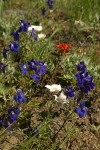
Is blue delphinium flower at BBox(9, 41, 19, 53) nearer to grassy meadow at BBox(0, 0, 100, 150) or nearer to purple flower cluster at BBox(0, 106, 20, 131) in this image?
grassy meadow at BBox(0, 0, 100, 150)

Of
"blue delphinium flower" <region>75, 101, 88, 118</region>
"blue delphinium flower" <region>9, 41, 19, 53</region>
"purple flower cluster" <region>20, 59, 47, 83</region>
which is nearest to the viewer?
"blue delphinium flower" <region>75, 101, 88, 118</region>

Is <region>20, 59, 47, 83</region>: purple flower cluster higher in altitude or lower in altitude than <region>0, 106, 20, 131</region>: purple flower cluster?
higher

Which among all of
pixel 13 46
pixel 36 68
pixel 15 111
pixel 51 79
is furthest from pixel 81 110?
pixel 13 46

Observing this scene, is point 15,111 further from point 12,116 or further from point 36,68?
point 36,68

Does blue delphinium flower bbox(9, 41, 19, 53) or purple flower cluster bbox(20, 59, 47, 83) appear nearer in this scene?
purple flower cluster bbox(20, 59, 47, 83)

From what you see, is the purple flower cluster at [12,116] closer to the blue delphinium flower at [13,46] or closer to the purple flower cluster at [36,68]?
the purple flower cluster at [36,68]

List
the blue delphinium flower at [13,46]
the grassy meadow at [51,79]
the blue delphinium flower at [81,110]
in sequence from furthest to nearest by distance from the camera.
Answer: the blue delphinium flower at [13,46] → the grassy meadow at [51,79] → the blue delphinium flower at [81,110]

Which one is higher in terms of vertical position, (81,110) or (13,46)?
(13,46)

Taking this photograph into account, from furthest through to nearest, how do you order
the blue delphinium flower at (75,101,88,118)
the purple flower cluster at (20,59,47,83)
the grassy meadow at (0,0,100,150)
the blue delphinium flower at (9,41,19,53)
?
the blue delphinium flower at (9,41,19,53), the purple flower cluster at (20,59,47,83), the grassy meadow at (0,0,100,150), the blue delphinium flower at (75,101,88,118)

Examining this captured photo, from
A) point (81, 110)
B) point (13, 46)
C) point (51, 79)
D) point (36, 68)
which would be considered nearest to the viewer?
point (81, 110)

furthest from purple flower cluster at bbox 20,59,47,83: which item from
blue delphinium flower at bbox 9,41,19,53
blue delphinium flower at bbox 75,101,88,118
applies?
blue delphinium flower at bbox 75,101,88,118

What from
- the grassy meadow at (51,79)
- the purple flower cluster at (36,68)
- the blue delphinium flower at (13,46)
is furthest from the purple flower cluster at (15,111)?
the blue delphinium flower at (13,46)
